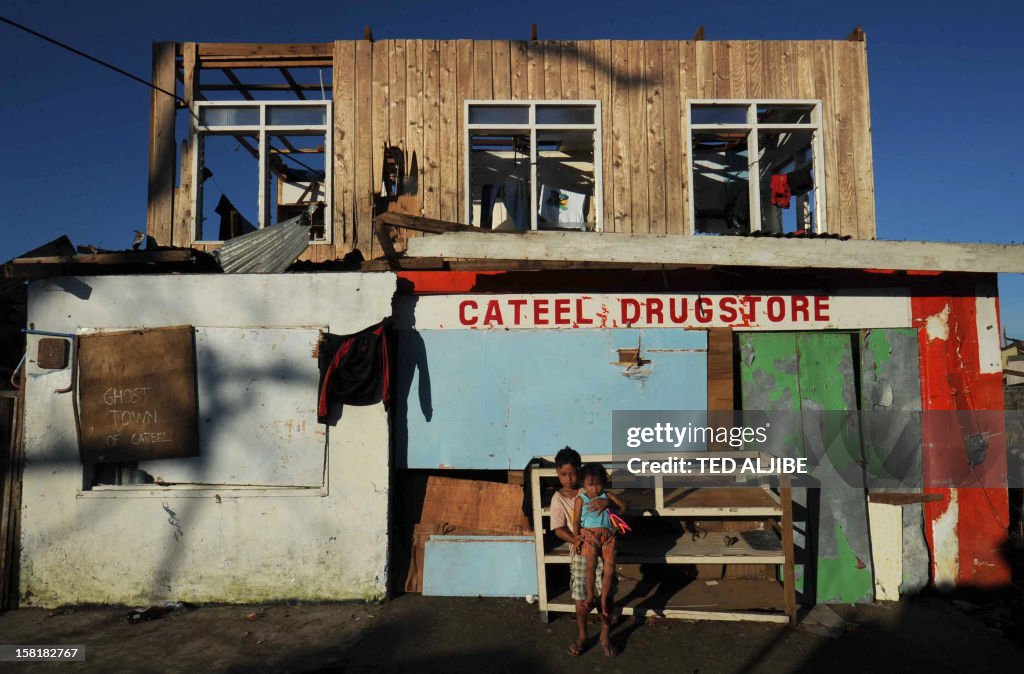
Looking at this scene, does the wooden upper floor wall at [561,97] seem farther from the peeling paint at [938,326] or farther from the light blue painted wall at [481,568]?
the light blue painted wall at [481,568]

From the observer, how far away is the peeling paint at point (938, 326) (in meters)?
6.94

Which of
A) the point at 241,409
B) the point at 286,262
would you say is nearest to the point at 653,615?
the point at 241,409

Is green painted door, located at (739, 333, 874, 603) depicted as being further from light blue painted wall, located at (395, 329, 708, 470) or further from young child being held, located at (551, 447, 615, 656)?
young child being held, located at (551, 447, 615, 656)

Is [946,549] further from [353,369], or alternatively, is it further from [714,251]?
[353,369]

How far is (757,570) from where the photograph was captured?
665 centimetres

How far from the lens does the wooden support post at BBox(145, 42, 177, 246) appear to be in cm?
845

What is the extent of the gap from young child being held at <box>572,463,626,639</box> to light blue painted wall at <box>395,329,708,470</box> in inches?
52.4

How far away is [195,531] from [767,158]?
9.15 m

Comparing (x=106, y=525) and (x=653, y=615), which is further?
(x=106, y=525)

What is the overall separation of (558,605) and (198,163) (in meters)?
7.31

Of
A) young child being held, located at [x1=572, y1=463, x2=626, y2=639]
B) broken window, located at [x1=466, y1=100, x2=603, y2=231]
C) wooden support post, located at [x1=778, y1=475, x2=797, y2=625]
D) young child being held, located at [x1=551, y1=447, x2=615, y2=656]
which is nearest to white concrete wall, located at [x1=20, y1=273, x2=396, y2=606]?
young child being held, located at [x1=551, y1=447, x2=615, y2=656]

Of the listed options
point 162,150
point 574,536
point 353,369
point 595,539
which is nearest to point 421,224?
point 353,369

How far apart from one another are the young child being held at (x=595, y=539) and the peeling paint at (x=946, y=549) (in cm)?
Answer: 385

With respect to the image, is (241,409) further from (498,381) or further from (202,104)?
(202,104)
